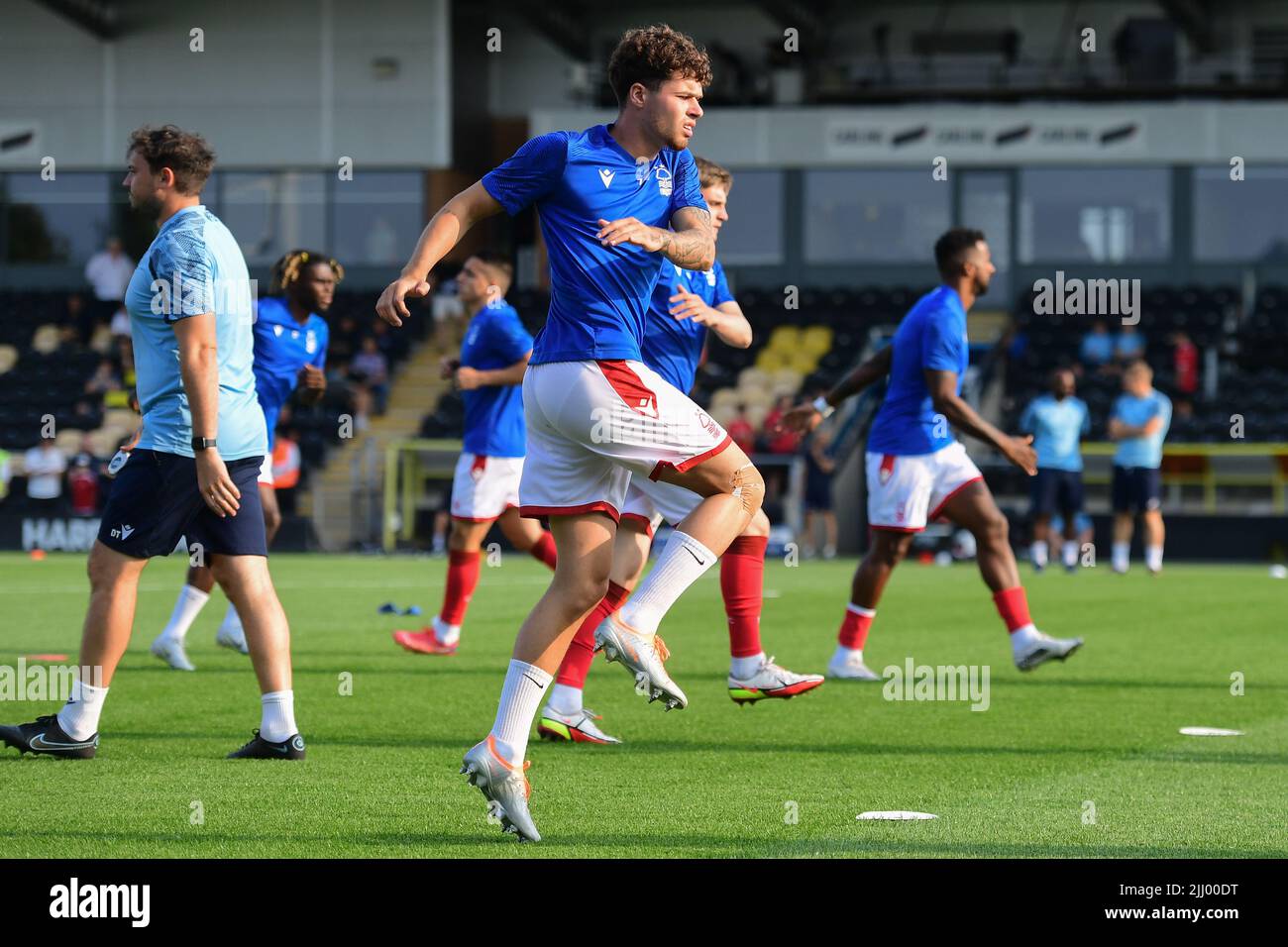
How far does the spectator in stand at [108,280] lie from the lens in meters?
33.9

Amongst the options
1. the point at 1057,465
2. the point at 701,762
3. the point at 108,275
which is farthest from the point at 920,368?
the point at 108,275

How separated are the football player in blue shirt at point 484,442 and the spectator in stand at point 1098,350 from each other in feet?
68.2

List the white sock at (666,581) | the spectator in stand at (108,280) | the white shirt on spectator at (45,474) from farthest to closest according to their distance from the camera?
the spectator in stand at (108,280), the white shirt on spectator at (45,474), the white sock at (666,581)

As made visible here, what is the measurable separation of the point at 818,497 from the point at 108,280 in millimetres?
15251

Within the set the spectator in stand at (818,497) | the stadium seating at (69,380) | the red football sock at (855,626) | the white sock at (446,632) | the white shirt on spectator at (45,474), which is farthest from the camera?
the stadium seating at (69,380)

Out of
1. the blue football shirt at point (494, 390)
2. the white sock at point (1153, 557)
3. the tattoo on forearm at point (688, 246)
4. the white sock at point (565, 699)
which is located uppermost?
the tattoo on forearm at point (688, 246)

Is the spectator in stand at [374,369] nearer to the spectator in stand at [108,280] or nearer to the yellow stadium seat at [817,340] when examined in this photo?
the spectator in stand at [108,280]

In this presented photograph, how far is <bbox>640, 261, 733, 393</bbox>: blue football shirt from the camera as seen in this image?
7.82m

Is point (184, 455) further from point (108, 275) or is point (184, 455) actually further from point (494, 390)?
point (108, 275)

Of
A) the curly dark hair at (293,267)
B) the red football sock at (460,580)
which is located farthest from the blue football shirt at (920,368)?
the curly dark hair at (293,267)

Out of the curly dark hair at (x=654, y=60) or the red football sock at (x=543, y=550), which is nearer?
the curly dark hair at (x=654, y=60)

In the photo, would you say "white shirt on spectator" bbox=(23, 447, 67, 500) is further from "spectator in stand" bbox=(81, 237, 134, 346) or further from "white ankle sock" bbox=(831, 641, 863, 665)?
"white ankle sock" bbox=(831, 641, 863, 665)

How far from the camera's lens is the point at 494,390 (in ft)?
36.6
